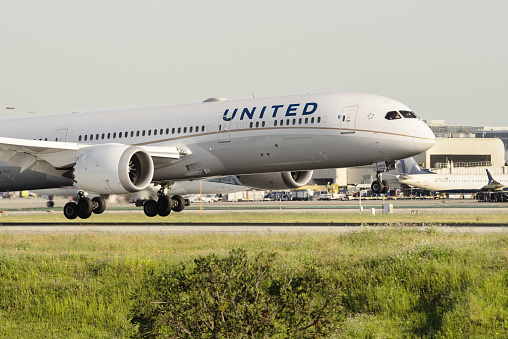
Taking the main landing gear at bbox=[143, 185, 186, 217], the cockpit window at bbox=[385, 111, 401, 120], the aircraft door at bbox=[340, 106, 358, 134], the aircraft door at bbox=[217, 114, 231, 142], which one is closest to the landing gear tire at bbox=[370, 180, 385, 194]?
the aircraft door at bbox=[340, 106, 358, 134]

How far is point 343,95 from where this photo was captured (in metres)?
35.1

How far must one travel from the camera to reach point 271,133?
3519cm

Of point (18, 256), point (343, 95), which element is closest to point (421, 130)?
point (343, 95)

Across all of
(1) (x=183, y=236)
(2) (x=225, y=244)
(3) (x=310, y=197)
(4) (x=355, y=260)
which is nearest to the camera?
(4) (x=355, y=260)

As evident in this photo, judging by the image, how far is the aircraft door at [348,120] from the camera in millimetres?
33844

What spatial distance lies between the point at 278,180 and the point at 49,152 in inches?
516

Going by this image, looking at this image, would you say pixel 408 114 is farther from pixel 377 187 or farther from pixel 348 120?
pixel 377 187

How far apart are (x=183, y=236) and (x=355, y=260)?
1088 centimetres

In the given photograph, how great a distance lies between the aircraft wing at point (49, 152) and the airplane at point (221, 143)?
5 cm

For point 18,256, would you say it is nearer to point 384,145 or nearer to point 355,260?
point 355,260

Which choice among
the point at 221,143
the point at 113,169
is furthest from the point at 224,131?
the point at 113,169

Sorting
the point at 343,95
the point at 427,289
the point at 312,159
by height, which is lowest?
the point at 427,289

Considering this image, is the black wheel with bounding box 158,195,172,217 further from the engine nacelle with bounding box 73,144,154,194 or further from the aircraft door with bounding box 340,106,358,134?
the aircraft door with bounding box 340,106,358,134

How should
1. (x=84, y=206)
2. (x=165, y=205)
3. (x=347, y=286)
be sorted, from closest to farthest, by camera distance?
(x=347, y=286)
(x=84, y=206)
(x=165, y=205)
